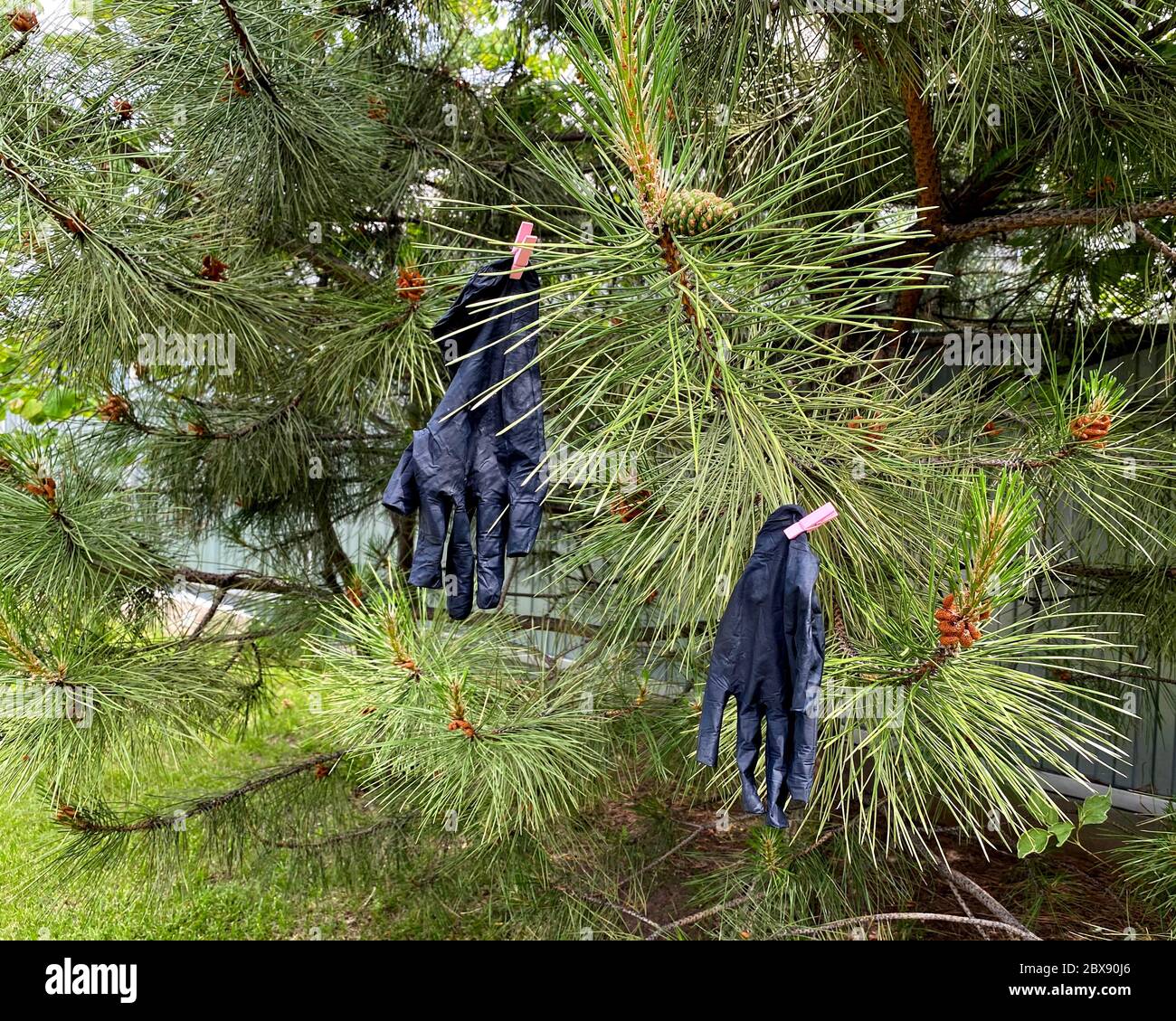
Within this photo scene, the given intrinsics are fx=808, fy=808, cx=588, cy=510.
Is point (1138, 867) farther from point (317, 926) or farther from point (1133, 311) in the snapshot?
point (317, 926)

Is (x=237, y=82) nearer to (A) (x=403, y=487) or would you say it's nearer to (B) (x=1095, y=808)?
(A) (x=403, y=487)

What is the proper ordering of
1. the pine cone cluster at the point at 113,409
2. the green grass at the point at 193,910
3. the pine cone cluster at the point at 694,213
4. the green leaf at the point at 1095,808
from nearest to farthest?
the pine cone cluster at the point at 694,213
the green leaf at the point at 1095,808
the pine cone cluster at the point at 113,409
the green grass at the point at 193,910

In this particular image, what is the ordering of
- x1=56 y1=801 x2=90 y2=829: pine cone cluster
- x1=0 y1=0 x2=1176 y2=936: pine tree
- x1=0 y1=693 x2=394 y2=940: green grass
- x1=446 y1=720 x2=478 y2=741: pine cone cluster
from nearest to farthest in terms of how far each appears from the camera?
x1=0 y1=0 x2=1176 y2=936: pine tree → x1=446 y1=720 x2=478 y2=741: pine cone cluster → x1=56 y1=801 x2=90 y2=829: pine cone cluster → x1=0 y1=693 x2=394 y2=940: green grass

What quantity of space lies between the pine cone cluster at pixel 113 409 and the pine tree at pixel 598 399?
0.02 meters

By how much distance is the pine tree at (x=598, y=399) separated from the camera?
0.96m

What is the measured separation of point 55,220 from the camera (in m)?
1.40

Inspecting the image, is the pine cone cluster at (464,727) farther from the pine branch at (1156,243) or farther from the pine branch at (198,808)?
the pine branch at (1156,243)

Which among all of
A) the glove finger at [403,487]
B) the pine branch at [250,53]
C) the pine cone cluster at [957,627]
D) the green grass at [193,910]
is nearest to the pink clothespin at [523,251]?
the glove finger at [403,487]

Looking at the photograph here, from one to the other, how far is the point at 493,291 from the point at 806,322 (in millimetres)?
497

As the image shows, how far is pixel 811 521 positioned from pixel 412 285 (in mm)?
988

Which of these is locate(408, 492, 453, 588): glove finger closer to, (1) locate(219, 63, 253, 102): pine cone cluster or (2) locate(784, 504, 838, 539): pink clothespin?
(2) locate(784, 504, 838, 539): pink clothespin

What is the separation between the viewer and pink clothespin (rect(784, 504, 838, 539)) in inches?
37.1

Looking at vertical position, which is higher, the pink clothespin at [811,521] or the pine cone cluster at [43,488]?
the pine cone cluster at [43,488]

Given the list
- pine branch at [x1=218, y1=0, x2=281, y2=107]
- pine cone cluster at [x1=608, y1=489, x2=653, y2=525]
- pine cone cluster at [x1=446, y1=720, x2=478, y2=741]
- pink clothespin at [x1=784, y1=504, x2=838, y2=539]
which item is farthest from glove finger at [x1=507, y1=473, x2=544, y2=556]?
pine branch at [x1=218, y1=0, x2=281, y2=107]
